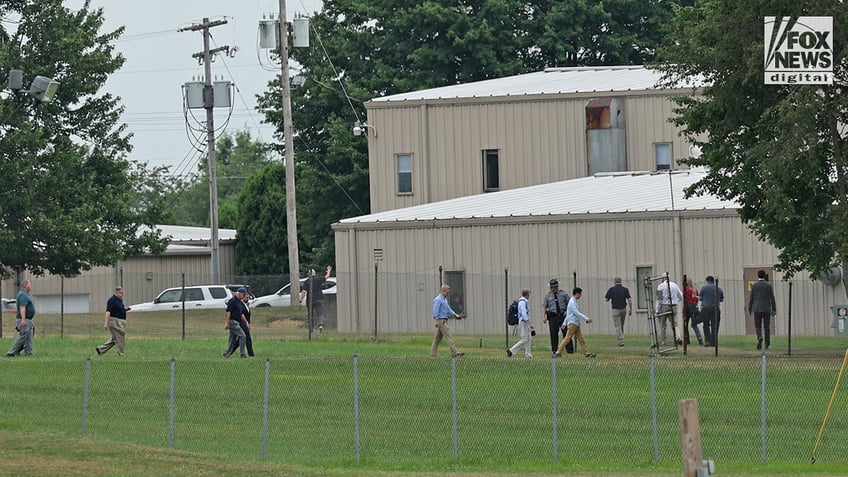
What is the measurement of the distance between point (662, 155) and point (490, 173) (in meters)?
5.89

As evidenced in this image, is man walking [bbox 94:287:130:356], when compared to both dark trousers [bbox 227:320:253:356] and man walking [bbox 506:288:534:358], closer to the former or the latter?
dark trousers [bbox 227:320:253:356]

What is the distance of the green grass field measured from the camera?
20859mm

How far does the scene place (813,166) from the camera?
31297 millimetres

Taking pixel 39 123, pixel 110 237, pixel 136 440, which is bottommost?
pixel 136 440

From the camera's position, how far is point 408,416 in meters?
24.2

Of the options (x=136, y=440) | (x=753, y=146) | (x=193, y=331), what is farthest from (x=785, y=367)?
(x=193, y=331)

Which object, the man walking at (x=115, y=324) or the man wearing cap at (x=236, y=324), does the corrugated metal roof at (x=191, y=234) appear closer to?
the man walking at (x=115, y=324)

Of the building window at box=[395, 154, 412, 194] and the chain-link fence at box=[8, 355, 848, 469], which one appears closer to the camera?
the chain-link fence at box=[8, 355, 848, 469]

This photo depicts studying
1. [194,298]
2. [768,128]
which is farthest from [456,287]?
[768,128]

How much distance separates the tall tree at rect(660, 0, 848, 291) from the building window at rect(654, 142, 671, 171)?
59.1ft

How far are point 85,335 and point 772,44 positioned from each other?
73.6 ft

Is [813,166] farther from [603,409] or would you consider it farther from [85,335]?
[85,335]

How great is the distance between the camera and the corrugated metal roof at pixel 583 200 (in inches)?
1757

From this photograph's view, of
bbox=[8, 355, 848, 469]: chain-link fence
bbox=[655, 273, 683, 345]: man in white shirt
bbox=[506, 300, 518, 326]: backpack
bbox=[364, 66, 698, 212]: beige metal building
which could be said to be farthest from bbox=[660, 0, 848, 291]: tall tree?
bbox=[364, 66, 698, 212]: beige metal building
